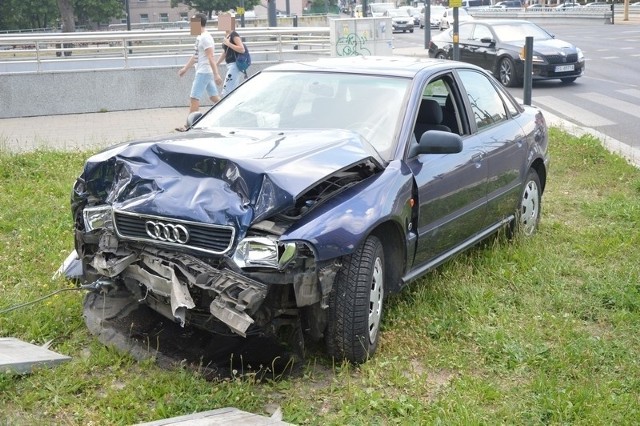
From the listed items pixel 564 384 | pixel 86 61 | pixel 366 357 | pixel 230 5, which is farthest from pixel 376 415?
pixel 230 5

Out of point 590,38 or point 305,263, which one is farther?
point 590,38

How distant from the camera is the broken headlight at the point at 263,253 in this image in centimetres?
427

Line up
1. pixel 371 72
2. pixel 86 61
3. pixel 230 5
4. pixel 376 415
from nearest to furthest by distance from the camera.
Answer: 1. pixel 376 415
2. pixel 371 72
3. pixel 86 61
4. pixel 230 5

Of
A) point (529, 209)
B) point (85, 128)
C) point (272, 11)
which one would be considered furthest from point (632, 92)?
point (272, 11)

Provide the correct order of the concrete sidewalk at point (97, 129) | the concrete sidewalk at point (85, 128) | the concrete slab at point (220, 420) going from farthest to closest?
the concrete sidewalk at point (85, 128) → the concrete sidewalk at point (97, 129) → the concrete slab at point (220, 420)

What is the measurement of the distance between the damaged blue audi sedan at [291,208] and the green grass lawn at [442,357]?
0.90 feet

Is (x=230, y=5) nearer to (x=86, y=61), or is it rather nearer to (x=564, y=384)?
(x=86, y=61)

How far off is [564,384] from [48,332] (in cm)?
297

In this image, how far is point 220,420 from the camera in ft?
13.0

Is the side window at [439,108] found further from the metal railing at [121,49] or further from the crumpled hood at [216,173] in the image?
the metal railing at [121,49]

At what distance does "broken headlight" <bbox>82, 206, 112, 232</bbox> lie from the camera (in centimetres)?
468

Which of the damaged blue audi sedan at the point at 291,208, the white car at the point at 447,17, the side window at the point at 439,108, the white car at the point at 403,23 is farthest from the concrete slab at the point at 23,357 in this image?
the white car at the point at 403,23

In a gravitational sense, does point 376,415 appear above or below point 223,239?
below

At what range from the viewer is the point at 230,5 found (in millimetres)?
75688
